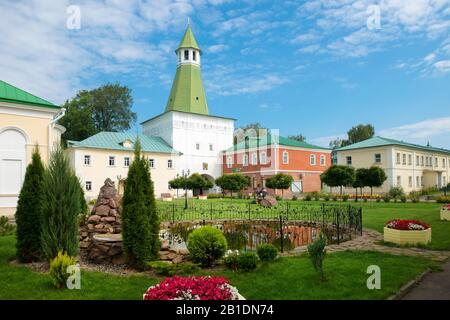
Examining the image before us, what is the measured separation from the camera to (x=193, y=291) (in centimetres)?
384

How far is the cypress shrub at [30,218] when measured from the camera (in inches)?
296

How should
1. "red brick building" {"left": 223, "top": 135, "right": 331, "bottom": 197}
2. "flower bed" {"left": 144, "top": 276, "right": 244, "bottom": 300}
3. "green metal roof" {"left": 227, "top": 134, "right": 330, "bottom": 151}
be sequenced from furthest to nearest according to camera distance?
"green metal roof" {"left": 227, "top": 134, "right": 330, "bottom": 151}
"red brick building" {"left": 223, "top": 135, "right": 331, "bottom": 197}
"flower bed" {"left": 144, "top": 276, "right": 244, "bottom": 300}

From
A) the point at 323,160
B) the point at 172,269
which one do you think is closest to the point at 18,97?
the point at 172,269

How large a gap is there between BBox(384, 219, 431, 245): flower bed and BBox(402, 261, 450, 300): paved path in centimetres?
270

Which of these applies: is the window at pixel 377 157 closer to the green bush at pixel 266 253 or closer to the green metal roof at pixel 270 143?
the green metal roof at pixel 270 143

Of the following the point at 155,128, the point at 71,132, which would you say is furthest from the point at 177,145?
the point at 71,132

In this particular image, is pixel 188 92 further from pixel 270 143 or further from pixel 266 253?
pixel 266 253

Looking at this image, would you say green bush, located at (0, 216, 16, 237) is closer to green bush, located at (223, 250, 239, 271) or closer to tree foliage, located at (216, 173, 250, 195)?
green bush, located at (223, 250, 239, 271)

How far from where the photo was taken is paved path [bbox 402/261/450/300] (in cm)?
497

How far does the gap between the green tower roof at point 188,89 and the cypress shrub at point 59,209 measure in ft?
125

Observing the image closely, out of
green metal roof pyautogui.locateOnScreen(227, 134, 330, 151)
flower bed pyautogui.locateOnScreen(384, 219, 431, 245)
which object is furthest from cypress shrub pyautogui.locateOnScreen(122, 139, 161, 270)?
green metal roof pyautogui.locateOnScreen(227, 134, 330, 151)

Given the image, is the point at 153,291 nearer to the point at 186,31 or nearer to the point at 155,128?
the point at 155,128

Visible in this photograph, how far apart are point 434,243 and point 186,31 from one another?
4771cm
